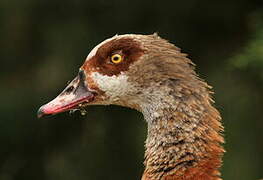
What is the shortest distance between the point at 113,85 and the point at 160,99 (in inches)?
12.1

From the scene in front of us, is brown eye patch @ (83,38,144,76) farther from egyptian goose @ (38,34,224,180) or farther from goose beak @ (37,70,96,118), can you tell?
goose beak @ (37,70,96,118)

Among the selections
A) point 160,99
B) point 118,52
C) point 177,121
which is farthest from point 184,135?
point 118,52

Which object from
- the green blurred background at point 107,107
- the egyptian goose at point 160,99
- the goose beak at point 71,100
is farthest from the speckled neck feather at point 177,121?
the green blurred background at point 107,107

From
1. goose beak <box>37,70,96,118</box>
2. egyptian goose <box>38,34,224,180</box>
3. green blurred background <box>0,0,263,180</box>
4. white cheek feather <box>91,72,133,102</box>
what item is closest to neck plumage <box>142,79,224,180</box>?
egyptian goose <box>38,34,224,180</box>

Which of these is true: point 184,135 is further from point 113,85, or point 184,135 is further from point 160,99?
point 113,85

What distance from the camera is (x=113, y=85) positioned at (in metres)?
4.26

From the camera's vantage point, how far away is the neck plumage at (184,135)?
3990mm

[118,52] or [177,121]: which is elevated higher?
[118,52]

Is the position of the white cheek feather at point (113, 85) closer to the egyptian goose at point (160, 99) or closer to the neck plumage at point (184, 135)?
the egyptian goose at point (160, 99)

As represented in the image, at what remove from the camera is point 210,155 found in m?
4.00
